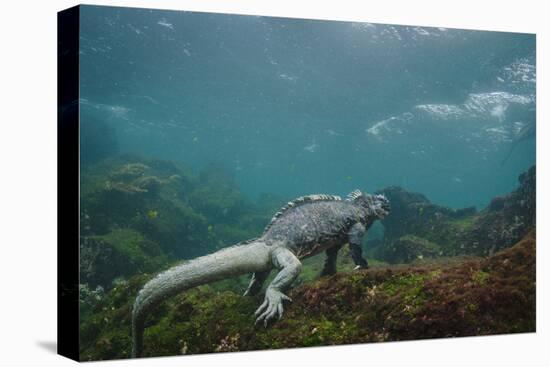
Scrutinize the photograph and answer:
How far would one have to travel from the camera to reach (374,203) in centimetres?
1098

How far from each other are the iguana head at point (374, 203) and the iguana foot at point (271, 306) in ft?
7.28

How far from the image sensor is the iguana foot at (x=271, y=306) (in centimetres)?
950

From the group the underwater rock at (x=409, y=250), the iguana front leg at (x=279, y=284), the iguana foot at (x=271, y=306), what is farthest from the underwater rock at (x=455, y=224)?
the iguana foot at (x=271, y=306)

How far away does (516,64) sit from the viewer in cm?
1174

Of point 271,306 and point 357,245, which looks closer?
point 271,306

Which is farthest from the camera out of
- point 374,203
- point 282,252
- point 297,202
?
point 374,203

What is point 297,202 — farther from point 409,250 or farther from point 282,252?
point 409,250

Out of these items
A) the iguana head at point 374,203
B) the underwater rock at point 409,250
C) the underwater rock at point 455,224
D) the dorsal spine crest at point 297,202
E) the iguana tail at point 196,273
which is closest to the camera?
the iguana tail at point 196,273

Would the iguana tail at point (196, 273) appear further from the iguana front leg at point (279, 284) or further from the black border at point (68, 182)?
the black border at point (68, 182)

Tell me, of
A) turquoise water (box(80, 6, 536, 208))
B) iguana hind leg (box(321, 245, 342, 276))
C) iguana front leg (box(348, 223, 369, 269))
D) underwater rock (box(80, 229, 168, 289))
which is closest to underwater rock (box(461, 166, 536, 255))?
turquoise water (box(80, 6, 536, 208))

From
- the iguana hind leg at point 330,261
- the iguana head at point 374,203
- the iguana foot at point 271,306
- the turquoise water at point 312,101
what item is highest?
the turquoise water at point 312,101

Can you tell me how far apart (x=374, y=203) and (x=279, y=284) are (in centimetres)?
233

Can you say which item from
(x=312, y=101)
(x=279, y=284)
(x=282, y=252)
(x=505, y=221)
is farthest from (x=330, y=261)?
(x=505, y=221)

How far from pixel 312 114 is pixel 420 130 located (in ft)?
6.53
